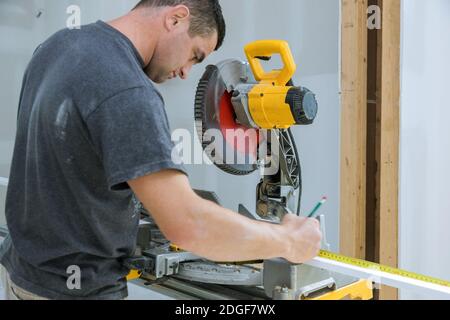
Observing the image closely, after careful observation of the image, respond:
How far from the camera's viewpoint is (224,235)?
3.22 ft

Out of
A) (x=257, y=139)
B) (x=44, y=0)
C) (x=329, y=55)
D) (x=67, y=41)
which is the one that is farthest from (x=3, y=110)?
(x=67, y=41)

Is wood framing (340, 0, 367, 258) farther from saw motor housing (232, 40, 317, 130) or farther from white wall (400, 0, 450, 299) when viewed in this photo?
saw motor housing (232, 40, 317, 130)

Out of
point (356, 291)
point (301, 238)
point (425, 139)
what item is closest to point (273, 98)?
point (301, 238)

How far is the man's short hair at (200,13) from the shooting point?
46.8 inches

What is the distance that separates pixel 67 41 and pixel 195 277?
2.69ft

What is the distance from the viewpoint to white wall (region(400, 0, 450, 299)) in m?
2.27

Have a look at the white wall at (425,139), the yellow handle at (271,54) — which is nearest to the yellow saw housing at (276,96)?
the yellow handle at (271,54)

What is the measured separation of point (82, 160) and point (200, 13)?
0.49 m

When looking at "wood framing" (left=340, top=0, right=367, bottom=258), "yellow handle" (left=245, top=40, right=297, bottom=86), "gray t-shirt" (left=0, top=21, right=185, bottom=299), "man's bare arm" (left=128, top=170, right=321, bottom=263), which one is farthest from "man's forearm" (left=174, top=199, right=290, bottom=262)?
"wood framing" (left=340, top=0, right=367, bottom=258)

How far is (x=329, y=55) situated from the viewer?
2393 mm

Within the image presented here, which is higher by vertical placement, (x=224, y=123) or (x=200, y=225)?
(x=224, y=123)

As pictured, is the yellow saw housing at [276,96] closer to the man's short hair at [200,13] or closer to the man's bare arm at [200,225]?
the man's short hair at [200,13]

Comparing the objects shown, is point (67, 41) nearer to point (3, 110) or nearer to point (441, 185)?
point (441, 185)

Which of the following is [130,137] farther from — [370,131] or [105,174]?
[370,131]
